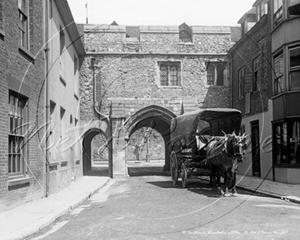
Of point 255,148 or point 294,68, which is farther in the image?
point 255,148

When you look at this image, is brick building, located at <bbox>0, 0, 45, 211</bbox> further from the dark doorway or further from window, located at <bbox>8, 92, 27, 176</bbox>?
the dark doorway

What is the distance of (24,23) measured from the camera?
12.2 m

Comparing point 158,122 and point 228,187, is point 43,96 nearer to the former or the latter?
point 228,187

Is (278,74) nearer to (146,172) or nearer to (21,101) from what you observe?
(21,101)

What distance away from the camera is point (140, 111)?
24.6m

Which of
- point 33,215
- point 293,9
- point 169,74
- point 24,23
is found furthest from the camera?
point 169,74

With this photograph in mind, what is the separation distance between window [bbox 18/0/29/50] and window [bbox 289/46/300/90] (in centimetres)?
1074

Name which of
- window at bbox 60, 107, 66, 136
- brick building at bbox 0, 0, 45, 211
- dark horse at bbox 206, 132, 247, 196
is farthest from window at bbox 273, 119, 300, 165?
brick building at bbox 0, 0, 45, 211

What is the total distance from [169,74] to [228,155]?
13.7m

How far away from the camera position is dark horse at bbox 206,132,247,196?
12109 millimetres

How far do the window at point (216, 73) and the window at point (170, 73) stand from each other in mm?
1902

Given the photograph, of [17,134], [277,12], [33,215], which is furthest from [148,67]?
[33,215]

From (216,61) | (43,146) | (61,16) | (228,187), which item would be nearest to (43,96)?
(43,146)

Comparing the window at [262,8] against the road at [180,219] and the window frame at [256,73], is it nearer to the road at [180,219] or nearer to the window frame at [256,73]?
the window frame at [256,73]
